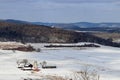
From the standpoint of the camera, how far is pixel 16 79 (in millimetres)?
38781

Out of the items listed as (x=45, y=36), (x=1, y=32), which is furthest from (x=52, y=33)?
(x=1, y=32)

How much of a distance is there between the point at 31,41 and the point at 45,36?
183 inches

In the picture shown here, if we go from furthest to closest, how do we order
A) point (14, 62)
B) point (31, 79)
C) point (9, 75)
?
point (14, 62) < point (9, 75) < point (31, 79)

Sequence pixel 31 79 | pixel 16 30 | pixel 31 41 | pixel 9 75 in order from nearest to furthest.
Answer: pixel 31 79 < pixel 9 75 < pixel 31 41 < pixel 16 30

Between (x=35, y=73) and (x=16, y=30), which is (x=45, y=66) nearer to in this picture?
(x=35, y=73)

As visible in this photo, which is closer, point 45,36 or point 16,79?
point 16,79

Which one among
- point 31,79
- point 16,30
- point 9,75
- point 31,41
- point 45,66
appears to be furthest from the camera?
point 16,30

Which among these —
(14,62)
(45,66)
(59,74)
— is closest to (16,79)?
(59,74)

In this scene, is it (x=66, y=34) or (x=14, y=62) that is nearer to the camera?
(x=14, y=62)

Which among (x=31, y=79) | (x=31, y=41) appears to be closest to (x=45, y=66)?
(x=31, y=79)

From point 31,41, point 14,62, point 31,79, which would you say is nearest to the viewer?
point 31,79

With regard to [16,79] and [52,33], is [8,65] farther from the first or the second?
[52,33]

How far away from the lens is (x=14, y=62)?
184 feet

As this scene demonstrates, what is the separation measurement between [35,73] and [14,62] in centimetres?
1228
